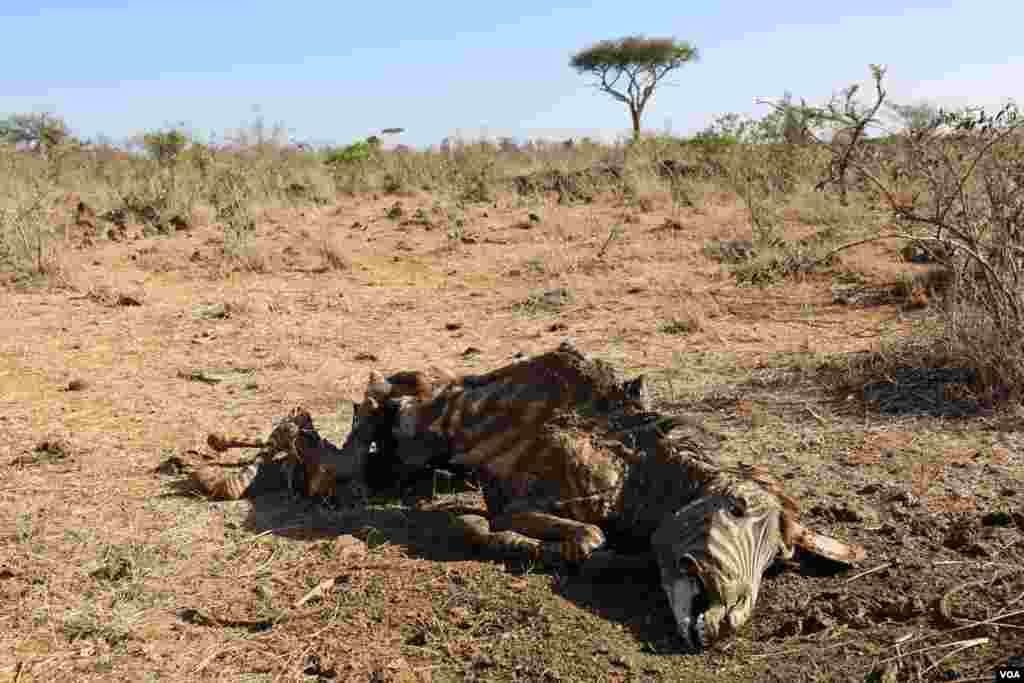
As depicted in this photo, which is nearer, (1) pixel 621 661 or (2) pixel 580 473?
(1) pixel 621 661

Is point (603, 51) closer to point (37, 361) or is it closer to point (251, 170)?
point (251, 170)

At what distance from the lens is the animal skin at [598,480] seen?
3768 mm

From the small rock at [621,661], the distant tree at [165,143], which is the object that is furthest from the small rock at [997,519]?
the distant tree at [165,143]

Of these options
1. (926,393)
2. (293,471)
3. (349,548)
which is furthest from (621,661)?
(926,393)

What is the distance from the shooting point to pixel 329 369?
8.54m

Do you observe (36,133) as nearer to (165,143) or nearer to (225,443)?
(165,143)

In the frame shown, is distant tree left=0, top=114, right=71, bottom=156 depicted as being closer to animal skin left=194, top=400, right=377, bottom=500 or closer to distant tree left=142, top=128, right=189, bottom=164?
distant tree left=142, top=128, right=189, bottom=164

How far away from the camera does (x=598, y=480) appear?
184 inches

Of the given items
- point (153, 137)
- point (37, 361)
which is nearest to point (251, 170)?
point (153, 137)

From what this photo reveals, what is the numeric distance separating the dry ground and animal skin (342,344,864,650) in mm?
176

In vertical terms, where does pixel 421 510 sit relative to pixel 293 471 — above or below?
below

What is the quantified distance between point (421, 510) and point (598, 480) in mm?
1155

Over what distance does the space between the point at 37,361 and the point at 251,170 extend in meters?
10.8

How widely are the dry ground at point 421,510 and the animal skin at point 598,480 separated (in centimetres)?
18
